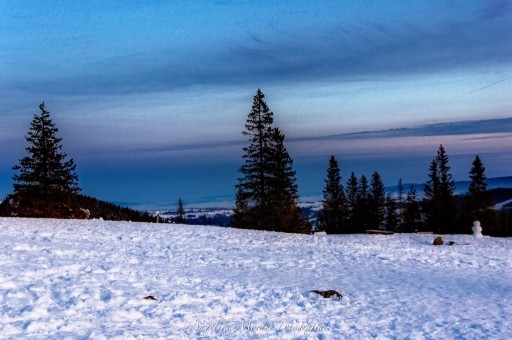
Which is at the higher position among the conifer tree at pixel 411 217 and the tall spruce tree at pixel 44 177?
the tall spruce tree at pixel 44 177

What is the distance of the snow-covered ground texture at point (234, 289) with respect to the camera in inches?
350

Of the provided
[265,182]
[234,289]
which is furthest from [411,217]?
[234,289]

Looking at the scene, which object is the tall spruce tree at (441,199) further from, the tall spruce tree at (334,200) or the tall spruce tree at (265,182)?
the tall spruce tree at (265,182)

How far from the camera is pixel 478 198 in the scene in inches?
2261

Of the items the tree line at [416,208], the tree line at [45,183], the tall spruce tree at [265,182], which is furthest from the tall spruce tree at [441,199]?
the tree line at [45,183]

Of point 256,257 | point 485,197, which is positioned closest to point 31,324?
point 256,257

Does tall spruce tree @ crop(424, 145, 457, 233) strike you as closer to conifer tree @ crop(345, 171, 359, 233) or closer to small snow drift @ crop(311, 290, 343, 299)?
conifer tree @ crop(345, 171, 359, 233)

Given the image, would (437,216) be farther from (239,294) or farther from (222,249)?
(239,294)

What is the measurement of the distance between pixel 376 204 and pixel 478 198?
1451cm

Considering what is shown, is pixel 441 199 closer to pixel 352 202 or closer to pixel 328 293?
pixel 352 202

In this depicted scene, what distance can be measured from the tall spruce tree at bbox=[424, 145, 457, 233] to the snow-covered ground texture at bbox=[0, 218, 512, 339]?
4081 cm

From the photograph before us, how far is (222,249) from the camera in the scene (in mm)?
19766

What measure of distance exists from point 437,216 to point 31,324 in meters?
60.1

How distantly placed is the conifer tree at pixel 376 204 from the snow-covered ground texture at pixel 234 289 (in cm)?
4407
